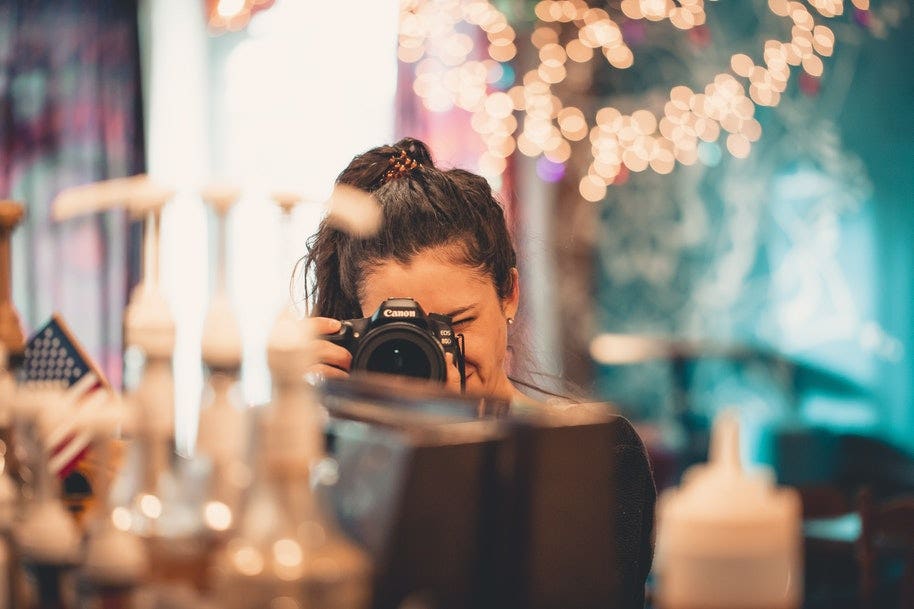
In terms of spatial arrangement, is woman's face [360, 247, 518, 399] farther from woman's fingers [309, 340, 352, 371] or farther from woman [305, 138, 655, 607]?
woman's fingers [309, 340, 352, 371]

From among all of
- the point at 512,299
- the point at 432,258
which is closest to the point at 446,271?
the point at 432,258

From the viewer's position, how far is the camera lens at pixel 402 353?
3.46ft

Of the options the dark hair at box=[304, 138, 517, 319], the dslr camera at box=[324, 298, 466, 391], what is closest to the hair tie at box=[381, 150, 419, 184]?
the dark hair at box=[304, 138, 517, 319]

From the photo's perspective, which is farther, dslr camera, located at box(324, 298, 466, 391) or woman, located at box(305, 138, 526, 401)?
woman, located at box(305, 138, 526, 401)

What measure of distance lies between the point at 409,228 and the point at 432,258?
47 mm

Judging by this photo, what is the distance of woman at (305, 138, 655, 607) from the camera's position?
1.18 metres

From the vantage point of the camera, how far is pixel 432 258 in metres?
1.30

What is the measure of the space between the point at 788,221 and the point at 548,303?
49.5 inches

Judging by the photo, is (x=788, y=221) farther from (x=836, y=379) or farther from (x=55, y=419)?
(x=55, y=419)

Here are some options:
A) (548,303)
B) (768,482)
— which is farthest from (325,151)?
(768,482)

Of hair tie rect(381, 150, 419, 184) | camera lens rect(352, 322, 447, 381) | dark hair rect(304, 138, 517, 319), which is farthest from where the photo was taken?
hair tie rect(381, 150, 419, 184)

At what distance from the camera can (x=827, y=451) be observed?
4074 millimetres

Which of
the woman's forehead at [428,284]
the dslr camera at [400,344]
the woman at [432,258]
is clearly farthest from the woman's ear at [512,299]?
the dslr camera at [400,344]

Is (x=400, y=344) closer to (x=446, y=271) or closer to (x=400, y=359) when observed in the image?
(x=400, y=359)
